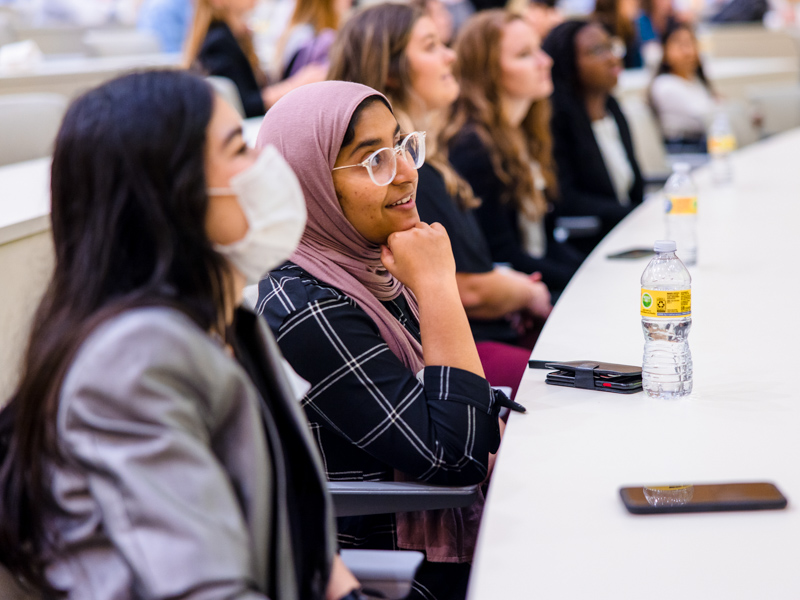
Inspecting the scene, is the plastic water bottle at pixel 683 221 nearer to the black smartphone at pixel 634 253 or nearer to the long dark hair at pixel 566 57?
the black smartphone at pixel 634 253

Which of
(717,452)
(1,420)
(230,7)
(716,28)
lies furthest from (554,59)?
(716,28)

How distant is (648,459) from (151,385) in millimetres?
617

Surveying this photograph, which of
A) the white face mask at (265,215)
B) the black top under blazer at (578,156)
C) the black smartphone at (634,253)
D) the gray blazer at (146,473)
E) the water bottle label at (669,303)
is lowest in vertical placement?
the black top under blazer at (578,156)

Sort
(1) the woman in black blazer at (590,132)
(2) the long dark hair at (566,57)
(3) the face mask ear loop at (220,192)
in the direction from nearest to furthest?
1. (3) the face mask ear loop at (220,192)
2. (1) the woman in black blazer at (590,132)
3. (2) the long dark hair at (566,57)

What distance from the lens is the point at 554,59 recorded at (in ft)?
11.8

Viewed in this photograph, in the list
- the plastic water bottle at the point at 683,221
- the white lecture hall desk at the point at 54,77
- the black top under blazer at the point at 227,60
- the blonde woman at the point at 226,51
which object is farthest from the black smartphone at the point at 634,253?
the white lecture hall desk at the point at 54,77

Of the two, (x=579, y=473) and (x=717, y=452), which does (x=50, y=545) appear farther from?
(x=717, y=452)

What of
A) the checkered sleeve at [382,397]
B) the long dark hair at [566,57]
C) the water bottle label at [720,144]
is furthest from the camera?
the long dark hair at [566,57]

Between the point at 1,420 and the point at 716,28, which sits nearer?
the point at 1,420

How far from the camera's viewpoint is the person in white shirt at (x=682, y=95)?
501 centimetres

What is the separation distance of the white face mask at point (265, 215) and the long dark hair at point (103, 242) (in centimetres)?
6

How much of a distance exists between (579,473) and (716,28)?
26.8 ft

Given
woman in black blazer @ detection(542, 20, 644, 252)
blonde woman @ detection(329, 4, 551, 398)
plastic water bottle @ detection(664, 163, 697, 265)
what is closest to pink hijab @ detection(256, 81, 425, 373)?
blonde woman @ detection(329, 4, 551, 398)

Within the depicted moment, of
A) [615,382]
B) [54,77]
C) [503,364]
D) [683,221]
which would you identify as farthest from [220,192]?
[54,77]
